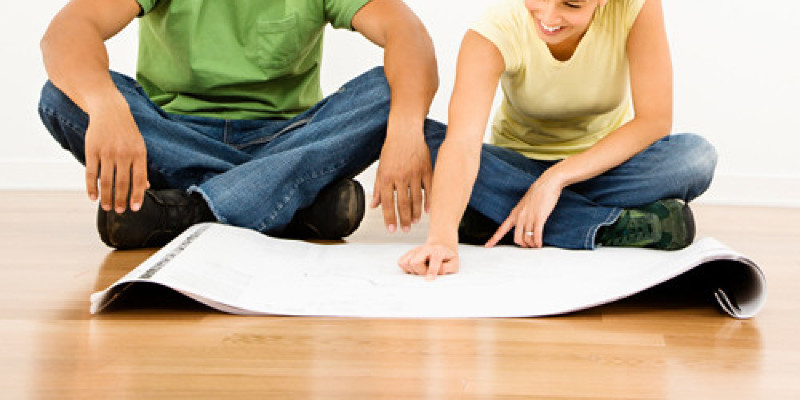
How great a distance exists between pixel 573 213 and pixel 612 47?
292mm

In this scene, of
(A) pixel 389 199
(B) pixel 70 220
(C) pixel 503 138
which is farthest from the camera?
(B) pixel 70 220

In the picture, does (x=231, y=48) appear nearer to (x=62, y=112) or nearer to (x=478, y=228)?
(x=62, y=112)

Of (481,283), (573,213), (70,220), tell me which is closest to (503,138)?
(573,213)

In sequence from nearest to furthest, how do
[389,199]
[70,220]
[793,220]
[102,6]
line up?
[389,199] < [102,6] < [70,220] < [793,220]

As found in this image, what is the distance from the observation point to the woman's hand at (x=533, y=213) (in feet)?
5.33

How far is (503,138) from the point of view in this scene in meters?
1.96

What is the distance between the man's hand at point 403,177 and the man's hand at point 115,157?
1.26ft

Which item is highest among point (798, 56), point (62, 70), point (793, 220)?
point (62, 70)

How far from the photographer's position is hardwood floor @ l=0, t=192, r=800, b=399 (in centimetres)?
100

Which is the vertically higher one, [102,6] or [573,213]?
[102,6]

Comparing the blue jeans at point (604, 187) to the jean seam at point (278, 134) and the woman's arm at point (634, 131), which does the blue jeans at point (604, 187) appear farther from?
the jean seam at point (278, 134)

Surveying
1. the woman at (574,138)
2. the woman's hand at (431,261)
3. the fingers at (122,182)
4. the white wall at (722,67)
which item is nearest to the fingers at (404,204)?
the woman at (574,138)

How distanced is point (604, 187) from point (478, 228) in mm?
237

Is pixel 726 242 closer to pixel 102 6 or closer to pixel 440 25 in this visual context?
pixel 440 25
